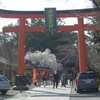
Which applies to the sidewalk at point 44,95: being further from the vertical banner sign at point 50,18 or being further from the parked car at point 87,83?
the vertical banner sign at point 50,18

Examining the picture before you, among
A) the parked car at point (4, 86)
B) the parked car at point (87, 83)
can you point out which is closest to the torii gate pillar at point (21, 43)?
the parked car at point (4, 86)

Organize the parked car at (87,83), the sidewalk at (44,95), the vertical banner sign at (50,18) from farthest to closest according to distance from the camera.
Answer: the vertical banner sign at (50,18)
the parked car at (87,83)
the sidewalk at (44,95)

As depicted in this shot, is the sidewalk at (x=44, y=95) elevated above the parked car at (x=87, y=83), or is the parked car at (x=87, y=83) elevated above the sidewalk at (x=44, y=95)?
the parked car at (x=87, y=83)

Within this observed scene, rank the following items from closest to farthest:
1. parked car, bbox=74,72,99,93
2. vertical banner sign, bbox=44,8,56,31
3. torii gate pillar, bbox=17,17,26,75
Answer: parked car, bbox=74,72,99,93
vertical banner sign, bbox=44,8,56,31
torii gate pillar, bbox=17,17,26,75

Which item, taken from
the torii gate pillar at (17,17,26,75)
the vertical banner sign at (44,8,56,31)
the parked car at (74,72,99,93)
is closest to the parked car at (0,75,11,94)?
the torii gate pillar at (17,17,26,75)

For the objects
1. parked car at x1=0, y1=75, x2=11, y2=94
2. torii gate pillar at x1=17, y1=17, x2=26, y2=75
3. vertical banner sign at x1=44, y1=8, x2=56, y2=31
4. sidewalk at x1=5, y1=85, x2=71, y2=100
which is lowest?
sidewalk at x1=5, y1=85, x2=71, y2=100

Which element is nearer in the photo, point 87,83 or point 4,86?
point 87,83

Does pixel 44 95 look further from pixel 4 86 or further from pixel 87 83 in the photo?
pixel 87 83

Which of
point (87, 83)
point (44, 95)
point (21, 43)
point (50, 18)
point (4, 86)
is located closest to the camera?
point (44, 95)

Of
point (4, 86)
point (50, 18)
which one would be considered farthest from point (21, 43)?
point (4, 86)

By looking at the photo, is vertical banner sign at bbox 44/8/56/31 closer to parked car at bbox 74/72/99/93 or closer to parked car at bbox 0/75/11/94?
parked car at bbox 74/72/99/93

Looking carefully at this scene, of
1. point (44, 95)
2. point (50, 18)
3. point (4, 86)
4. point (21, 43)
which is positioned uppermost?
point (50, 18)

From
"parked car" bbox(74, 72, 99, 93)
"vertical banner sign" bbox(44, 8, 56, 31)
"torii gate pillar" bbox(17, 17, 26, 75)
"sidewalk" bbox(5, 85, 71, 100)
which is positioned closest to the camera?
"sidewalk" bbox(5, 85, 71, 100)

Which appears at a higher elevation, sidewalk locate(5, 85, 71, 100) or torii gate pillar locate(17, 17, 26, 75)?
torii gate pillar locate(17, 17, 26, 75)
